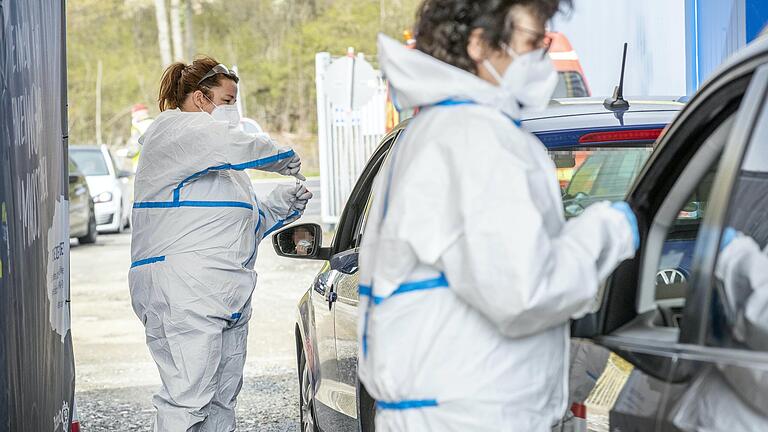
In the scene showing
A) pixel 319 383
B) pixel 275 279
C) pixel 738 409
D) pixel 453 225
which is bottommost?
pixel 275 279

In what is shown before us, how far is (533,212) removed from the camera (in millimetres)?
2281

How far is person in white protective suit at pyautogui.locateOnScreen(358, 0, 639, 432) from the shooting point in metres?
2.29

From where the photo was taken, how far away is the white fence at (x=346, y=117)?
18.9m

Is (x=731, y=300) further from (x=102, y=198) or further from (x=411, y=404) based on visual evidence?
(x=102, y=198)

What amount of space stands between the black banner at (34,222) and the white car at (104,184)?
16558mm

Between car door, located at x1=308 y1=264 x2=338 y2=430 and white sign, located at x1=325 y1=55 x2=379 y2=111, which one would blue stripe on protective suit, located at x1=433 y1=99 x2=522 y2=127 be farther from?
white sign, located at x1=325 y1=55 x2=379 y2=111

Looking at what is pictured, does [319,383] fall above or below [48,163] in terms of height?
below

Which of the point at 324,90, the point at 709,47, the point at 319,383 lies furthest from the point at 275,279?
the point at 319,383

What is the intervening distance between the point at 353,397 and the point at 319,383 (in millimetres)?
728

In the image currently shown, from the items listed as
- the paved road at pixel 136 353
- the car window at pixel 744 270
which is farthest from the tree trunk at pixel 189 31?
the car window at pixel 744 270

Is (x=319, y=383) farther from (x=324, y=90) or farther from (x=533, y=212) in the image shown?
(x=324, y=90)

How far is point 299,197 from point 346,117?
13.4 meters

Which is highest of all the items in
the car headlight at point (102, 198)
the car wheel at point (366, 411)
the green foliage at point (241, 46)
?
the green foliage at point (241, 46)

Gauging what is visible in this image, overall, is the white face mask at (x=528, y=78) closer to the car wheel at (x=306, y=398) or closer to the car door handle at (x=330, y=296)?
the car door handle at (x=330, y=296)
